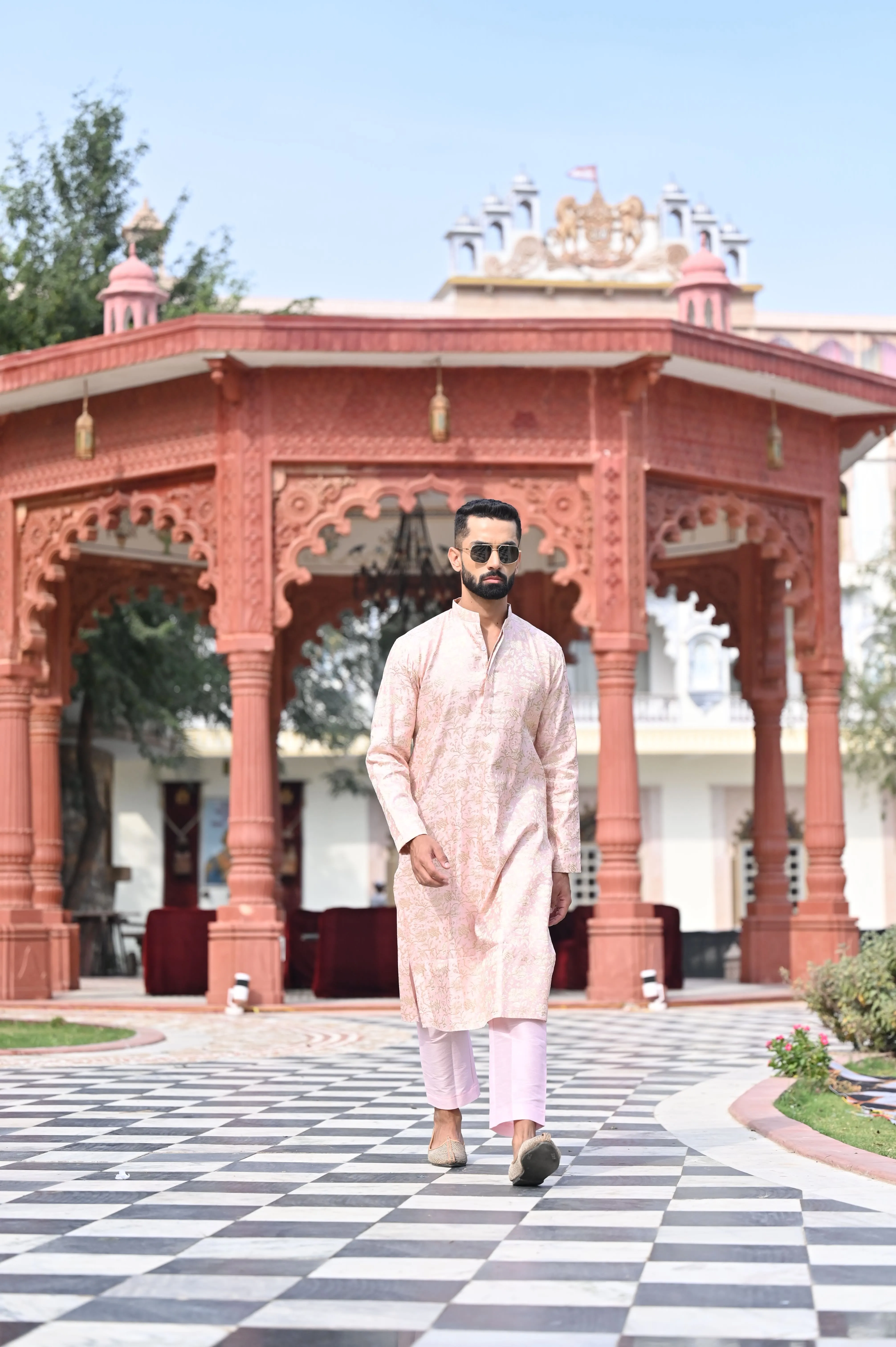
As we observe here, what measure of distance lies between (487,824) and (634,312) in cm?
3010

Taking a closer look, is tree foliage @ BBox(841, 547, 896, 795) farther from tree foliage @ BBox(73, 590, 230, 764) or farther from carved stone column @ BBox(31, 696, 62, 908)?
carved stone column @ BBox(31, 696, 62, 908)

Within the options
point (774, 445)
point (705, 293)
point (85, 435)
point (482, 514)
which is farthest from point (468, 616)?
point (705, 293)

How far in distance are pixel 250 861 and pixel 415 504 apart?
2660 millimetres

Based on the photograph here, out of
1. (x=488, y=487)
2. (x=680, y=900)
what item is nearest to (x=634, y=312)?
(x=680, y=900)

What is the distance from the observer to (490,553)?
5219 millimetres

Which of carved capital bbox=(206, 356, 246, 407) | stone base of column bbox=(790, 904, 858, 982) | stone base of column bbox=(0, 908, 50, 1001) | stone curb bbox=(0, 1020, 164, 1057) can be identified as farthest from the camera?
stone base of column bbox=(790, 904, 858, 982)

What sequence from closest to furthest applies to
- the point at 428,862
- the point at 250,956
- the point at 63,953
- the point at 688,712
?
the point at 428,862 < the point at 250,956 < the point at 63,953 < the point at 688,712

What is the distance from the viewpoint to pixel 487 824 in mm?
5109

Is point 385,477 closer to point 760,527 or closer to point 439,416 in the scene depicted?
point 439,416

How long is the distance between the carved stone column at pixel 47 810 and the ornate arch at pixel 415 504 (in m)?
3.63

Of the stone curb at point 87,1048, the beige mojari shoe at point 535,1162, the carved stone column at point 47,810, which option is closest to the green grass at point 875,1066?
the beige mojari shoe at point 535,1162

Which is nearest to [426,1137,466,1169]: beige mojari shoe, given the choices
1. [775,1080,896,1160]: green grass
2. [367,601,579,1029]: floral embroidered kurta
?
[367,601,579,1029]: floral embroidered kurta

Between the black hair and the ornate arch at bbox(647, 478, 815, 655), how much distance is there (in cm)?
787

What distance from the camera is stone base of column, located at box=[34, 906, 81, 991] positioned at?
1509cm
